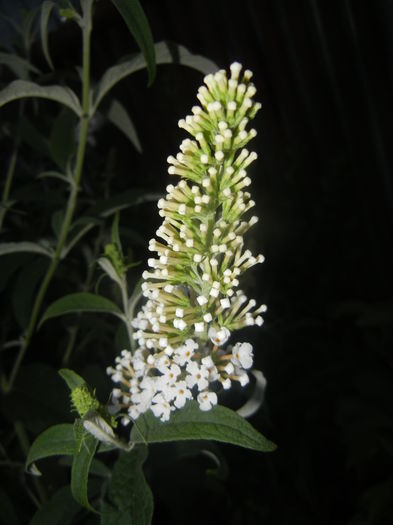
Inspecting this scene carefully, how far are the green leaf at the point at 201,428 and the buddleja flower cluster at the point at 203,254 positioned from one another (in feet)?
0.05

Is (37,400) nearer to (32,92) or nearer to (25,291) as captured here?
(25,291)

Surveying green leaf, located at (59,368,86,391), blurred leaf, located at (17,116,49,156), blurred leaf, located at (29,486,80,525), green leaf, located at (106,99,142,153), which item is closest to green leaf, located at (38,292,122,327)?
green leaf, located at (59,368,86,391)

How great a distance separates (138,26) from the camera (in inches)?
27.6

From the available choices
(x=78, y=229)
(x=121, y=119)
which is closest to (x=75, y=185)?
(x=78, y=229)

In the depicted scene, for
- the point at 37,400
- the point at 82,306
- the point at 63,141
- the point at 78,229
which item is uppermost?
the point at 63,141

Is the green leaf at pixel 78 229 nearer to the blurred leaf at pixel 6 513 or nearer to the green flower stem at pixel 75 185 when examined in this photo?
the green flower stem at pixel 75 185

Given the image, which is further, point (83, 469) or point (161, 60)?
point (161, 60)

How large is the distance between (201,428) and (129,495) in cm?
13

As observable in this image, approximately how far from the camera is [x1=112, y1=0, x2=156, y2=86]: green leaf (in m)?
0.70

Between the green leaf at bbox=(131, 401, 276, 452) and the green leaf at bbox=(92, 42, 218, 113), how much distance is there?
0.50 metres

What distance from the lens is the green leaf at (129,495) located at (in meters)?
0.62

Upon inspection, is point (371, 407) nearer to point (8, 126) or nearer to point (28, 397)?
point (28, 397)

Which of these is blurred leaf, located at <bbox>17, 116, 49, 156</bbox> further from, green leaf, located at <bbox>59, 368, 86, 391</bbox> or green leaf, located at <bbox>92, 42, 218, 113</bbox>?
green leaf, located at <bbox>59, 368, 86, 391</bbox>

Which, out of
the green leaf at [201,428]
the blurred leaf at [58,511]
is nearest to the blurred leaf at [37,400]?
the blurred leaf at [58,511]
